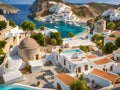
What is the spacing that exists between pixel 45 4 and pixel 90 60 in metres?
129

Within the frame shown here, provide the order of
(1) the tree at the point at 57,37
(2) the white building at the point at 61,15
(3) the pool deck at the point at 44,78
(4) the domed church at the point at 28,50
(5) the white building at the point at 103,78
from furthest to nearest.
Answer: (2) the white building at the point at 61,15 < (1) the tree at the point at 57,37 < (4) the domed church at the point at 28,50 < (3) the pool deck at the point at 44,78 < (5) the white building at the point at 103,78

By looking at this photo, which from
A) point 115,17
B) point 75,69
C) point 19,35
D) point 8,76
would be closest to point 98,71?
point 75,69

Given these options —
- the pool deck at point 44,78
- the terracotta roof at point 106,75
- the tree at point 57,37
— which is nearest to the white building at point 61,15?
the tree at point 57,37

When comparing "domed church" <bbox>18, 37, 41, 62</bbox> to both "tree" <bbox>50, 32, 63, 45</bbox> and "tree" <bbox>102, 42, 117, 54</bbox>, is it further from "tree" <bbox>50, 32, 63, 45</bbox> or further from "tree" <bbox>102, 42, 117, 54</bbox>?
"tree" <bbox>102, 42, 117, 54</bbox>

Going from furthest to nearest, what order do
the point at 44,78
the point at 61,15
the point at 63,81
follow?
the point at 61,15
the point at 44,78
the point at 63,81

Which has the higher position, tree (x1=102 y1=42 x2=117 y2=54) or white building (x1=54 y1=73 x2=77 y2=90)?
tree (x1=102 y1=42 x2=117 y2=54)

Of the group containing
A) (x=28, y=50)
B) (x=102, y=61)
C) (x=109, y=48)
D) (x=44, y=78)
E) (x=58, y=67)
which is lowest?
(x=44, y=78)

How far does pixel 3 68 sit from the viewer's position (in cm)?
3372

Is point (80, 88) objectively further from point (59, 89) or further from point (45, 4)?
point (45, 4)

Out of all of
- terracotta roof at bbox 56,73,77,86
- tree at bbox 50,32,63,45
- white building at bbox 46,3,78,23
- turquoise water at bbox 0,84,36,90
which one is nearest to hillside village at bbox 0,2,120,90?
terracotta roof at bbox 56,73,77,86

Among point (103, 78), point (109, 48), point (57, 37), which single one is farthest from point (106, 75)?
point (57, 37)

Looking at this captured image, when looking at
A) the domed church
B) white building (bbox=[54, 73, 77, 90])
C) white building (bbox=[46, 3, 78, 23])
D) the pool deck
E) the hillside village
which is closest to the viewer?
white building (bbox=[54, 73, 77, 90])

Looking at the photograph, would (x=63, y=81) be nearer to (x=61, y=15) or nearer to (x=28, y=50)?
(x=28, y=50)

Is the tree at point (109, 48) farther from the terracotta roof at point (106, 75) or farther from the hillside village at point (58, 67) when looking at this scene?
the terracotta roof at point (106, 75)
